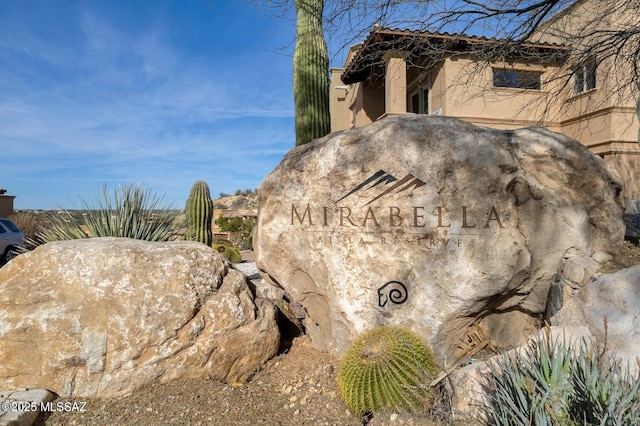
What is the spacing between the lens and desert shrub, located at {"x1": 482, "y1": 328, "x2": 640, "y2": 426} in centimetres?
200

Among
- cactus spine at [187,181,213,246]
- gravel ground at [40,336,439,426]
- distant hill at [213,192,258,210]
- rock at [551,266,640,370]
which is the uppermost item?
distant hill at [213,192,258,210]

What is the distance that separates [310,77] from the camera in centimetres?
805

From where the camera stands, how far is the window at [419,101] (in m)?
14.2

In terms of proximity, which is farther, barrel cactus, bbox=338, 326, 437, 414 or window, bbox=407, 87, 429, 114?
window, bbox=407, 87, 429, 114

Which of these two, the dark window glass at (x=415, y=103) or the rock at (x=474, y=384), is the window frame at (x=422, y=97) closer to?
the dark window glass at (x=415, y=103)

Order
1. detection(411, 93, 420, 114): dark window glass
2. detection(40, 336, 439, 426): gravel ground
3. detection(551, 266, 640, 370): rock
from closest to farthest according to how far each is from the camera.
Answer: detection(551, 266, 640, 370): rock, detection(40, 336, 439, 426): gravel ground, detection(411, 93, 420, 114): dark window glass

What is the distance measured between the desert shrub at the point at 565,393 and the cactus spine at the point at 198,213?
7.17 meters

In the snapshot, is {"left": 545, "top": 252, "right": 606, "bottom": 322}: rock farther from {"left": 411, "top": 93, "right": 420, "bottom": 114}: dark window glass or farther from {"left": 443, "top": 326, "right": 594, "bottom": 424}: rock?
{"left": 411, "top": 93, "right": 420, "bottom": 114}: dark window glass

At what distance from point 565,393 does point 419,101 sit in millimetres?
13628

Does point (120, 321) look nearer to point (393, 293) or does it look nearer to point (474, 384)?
point (393, 293)

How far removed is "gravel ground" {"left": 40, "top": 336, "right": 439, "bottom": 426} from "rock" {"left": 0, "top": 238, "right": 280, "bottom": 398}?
160 mm

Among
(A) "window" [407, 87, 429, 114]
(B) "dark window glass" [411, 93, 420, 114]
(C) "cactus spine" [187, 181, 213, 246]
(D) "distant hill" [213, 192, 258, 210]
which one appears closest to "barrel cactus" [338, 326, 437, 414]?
(C) "cactus spine" [187, 181, 213, 246]

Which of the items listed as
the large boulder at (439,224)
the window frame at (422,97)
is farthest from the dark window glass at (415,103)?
the large boulder at (439,224)

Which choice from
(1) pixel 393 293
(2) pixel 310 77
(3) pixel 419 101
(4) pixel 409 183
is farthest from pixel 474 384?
(3) pixel 419 101
